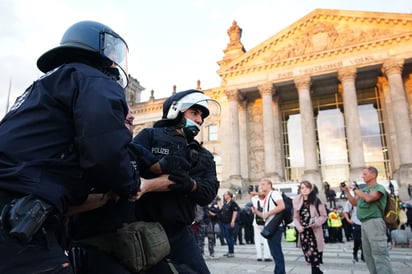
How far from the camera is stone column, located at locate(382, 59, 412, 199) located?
23.8m

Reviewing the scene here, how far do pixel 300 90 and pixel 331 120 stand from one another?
6.25m

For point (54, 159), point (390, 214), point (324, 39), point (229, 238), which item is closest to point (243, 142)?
point (324, 39)

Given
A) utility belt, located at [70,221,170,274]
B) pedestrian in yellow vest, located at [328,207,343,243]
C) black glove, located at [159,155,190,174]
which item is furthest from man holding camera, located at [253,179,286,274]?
pedestrian in yellow vest, located at [328,207,343,243]

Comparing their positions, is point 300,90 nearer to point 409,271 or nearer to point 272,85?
point 272,85

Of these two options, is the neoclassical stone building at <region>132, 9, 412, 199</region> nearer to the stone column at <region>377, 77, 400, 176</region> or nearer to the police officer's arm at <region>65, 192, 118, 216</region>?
the stone column at <region>377, 77, 400, 176</region>

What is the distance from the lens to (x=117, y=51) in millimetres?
2082

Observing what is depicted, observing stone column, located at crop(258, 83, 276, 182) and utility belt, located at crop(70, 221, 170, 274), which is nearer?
utility belt, located at crop(70, 221, 170, 274)

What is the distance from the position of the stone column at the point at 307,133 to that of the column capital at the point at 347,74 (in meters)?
2.67

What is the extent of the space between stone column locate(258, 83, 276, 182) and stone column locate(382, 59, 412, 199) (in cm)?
952

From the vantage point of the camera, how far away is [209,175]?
267 centimetres

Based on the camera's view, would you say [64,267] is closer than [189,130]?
Yes

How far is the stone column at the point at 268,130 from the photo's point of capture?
2873 centimetres

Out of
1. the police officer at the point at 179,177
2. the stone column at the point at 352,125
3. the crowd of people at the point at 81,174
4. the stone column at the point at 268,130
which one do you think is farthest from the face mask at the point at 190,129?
the stone column at the point at 268,130

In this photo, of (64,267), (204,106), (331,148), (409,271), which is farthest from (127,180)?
(331,148)
